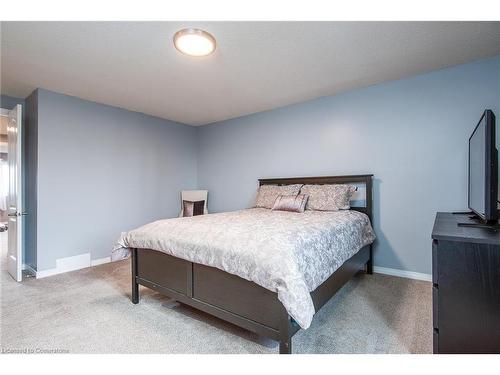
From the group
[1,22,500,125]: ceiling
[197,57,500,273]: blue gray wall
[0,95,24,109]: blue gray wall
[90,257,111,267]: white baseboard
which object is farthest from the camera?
[90,257,111,267]: white baseboard

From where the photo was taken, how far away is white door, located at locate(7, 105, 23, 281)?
2799mm

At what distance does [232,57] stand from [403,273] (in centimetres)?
304

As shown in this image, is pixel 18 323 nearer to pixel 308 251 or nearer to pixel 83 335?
pixel 83 335

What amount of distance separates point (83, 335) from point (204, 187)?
3.38 meters

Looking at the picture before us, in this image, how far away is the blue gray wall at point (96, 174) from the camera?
10.1ft

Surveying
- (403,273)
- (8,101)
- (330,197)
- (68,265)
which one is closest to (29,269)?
(68,265)

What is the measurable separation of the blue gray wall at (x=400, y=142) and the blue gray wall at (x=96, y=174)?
2.05 m

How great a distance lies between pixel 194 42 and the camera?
1981 mm

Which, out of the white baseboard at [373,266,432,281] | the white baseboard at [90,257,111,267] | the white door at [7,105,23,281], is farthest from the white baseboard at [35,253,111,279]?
the white baseboard at [373,266,432,281]

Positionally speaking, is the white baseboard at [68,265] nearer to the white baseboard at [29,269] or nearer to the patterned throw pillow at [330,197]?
the white baseboard at [29,269]

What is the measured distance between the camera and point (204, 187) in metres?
4.95

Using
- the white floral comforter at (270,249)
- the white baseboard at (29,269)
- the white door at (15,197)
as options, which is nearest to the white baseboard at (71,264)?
the white baseboard at (29,269)

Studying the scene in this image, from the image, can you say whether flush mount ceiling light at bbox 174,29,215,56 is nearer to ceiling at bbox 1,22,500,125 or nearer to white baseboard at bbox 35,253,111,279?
ceiling at bbox 1,22,500,125

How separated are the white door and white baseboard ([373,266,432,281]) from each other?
169 inches
